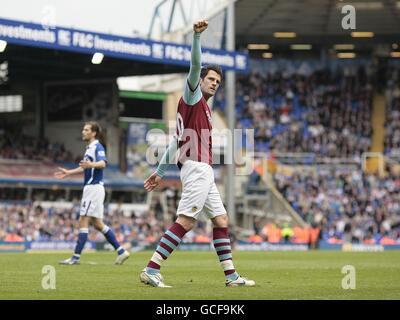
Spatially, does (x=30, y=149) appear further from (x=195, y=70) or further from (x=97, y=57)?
(x=195, y=70)

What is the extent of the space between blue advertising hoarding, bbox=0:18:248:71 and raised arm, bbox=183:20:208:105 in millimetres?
24432

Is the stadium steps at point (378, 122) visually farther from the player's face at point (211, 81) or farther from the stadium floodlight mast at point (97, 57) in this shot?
the player's face at point (211, 81)

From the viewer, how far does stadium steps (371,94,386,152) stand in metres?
56.2

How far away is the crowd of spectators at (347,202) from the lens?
43.3 meters

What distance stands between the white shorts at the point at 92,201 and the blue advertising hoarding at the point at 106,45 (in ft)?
59.4

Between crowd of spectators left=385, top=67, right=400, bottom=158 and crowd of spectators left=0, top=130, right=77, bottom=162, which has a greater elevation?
crowd of spectators left=385, top=67, right=400, bottom=158

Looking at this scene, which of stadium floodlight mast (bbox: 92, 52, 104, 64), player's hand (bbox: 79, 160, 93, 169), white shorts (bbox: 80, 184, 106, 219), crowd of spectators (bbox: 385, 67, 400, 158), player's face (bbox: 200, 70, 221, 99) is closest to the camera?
player's face (bbox: 200, 70, 221, 99)

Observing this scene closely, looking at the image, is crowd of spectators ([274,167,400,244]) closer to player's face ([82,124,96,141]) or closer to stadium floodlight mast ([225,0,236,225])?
stadium floodlight mast ([225,0,236,225])

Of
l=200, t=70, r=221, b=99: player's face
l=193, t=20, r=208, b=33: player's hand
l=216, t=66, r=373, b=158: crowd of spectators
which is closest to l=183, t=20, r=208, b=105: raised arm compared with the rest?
l=193, t=20, r=208, b=33: player's hand

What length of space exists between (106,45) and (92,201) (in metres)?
22.0

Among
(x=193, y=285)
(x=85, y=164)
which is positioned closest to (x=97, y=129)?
(x=85, y=164)

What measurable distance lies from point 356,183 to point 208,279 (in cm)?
3609

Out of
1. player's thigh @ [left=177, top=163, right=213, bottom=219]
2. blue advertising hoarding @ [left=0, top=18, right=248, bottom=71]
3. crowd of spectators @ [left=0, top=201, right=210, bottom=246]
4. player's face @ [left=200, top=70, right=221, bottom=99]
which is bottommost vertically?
crowd of spectators @ [left=0, top=201, right=210, bottom=246]

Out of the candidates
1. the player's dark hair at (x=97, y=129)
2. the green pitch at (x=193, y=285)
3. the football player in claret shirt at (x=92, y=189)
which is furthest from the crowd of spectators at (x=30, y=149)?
the green pitch at (x=193, y=285)
